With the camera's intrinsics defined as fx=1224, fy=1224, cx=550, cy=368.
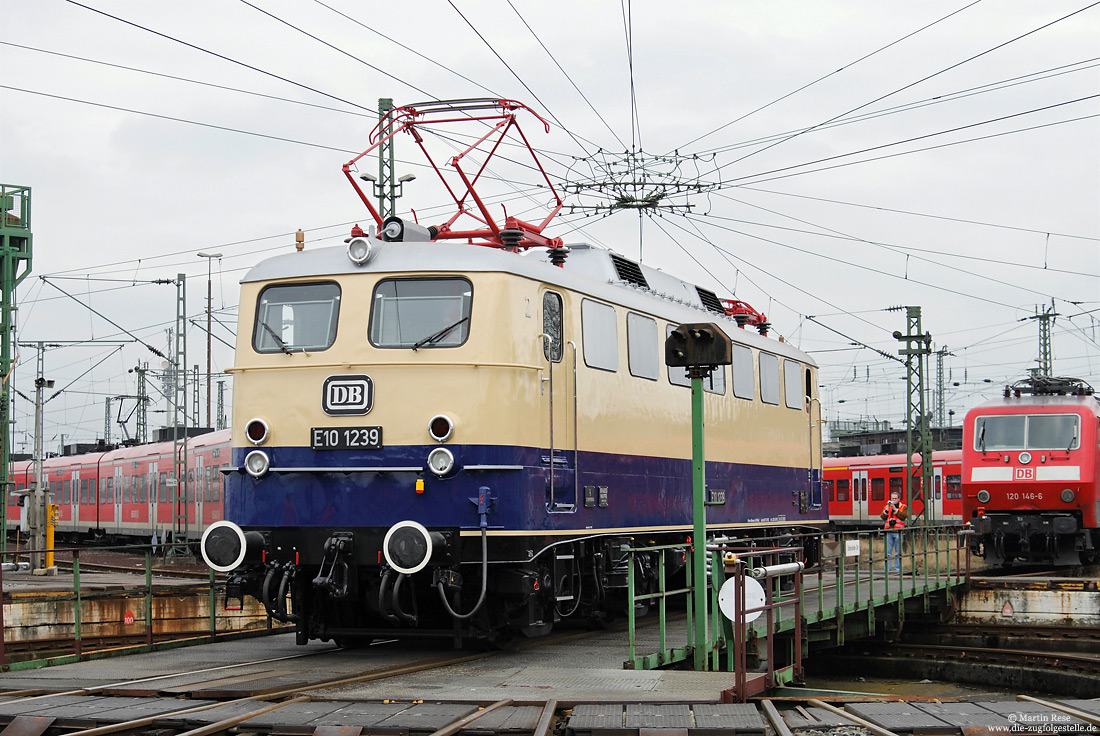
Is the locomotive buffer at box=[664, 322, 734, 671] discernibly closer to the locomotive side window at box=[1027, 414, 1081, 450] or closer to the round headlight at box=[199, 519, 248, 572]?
the round headlight at box=[199, 519, 248, 572]

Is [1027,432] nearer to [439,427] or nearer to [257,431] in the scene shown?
[439,427]

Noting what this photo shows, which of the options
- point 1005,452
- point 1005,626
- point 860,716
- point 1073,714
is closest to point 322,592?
point 860,716

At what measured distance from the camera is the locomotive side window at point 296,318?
1183 cm

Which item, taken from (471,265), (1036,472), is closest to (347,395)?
(471,265)

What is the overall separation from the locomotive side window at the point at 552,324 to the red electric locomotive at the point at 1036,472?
1460 centimetres

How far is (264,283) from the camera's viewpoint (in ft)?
40.1

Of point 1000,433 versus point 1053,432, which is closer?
point 1053,432

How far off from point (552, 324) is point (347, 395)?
2.19 meters

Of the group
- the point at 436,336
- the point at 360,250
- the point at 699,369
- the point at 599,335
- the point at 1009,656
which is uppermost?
the point at 360,250

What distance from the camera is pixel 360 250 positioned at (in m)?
11.8

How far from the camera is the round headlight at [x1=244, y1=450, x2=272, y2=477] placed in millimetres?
11625

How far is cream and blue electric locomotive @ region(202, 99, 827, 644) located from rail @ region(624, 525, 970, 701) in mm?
1143

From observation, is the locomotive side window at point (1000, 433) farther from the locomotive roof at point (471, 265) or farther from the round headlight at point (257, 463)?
the round headlight at point (257, 463)

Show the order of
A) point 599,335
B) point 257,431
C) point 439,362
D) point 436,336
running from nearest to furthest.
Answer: point 439,362, point 436,336, point 257,431, point 599,335
